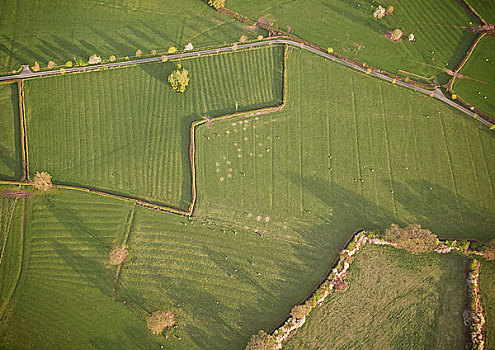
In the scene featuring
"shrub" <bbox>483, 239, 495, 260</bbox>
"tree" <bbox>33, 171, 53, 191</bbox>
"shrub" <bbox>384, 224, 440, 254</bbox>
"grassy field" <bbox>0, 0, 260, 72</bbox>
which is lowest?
"shrub" <bbox>483, 239, 495, 260</bbox>

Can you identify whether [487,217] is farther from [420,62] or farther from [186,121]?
[186,121]

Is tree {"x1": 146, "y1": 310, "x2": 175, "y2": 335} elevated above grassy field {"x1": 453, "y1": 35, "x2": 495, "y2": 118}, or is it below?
below

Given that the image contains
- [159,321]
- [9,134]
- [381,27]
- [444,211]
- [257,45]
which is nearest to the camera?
[159,321]

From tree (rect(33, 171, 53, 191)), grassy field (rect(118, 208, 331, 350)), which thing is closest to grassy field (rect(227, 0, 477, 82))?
grassy field (rect(118, 208, 331, 350))

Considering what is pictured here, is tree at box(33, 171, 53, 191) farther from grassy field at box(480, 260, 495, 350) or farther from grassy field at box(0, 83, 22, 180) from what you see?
grassy field at box(480, 260, 495, 350)

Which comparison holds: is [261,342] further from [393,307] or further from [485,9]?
[485,9]

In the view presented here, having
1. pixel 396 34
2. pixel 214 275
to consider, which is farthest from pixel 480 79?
pixel 214 275

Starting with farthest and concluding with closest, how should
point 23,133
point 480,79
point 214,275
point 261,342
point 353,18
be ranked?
point 353,18, point 480,79, point 23,133, point 214,275, point 261,342

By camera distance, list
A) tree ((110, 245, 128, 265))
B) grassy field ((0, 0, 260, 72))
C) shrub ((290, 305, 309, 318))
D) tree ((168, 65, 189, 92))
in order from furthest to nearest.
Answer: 1. grassy field ((0, 0, 260, 72))
2. tree ((168, 65, 189, 92))
3. tree ((110, 245, 128, 265))
4. shrub ((290, 305, 309, 318))
